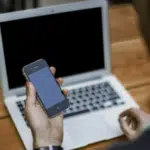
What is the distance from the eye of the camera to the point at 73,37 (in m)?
1.33

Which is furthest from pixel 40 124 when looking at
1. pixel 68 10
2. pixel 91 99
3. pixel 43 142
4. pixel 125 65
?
pixel 125 65

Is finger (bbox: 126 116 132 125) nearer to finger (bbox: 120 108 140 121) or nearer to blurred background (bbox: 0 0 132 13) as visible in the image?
finger (bbox: 120 108 140 121)

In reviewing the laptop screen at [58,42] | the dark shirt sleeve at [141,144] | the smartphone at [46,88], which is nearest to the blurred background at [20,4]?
the laptop screen at [58,42]

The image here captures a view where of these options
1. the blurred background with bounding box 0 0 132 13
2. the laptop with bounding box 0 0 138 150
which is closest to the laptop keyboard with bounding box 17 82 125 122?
the laptop with bounding box 0 0 138 150

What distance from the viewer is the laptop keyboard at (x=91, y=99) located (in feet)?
4.13

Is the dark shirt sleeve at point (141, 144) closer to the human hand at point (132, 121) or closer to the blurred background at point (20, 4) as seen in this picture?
the human hand at point (132, 121)

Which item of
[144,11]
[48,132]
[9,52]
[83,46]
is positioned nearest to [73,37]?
[83,46]

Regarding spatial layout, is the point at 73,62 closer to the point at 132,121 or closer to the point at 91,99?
the point at 91,99

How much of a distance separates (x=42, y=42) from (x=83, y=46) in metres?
0.13

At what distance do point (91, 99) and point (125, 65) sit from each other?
0.25m

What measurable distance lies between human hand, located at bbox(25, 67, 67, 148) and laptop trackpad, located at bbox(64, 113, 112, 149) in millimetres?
56

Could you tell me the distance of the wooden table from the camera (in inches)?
46.6

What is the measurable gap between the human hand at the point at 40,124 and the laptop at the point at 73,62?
54mm

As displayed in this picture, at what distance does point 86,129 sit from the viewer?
1202 millimetres
